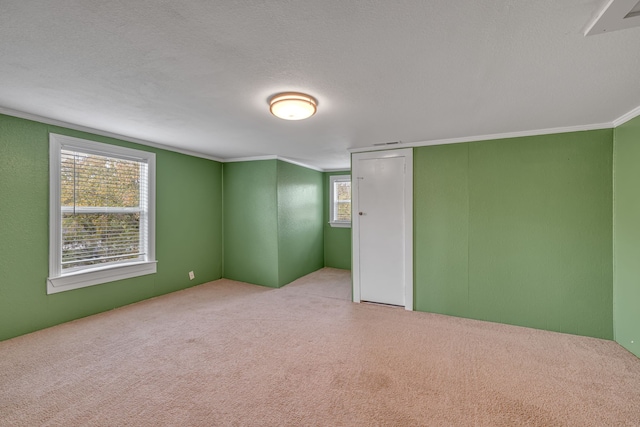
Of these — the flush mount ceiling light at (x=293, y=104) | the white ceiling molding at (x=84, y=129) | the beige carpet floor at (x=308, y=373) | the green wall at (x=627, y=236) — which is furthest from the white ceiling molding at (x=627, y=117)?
the white ceiling molding at (x=84, y=129)

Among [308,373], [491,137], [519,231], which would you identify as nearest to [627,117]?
[491,137]

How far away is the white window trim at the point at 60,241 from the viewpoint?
2.76 metres

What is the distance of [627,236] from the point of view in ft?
8.02

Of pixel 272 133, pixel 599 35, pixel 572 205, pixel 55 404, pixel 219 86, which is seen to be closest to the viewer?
pixel 599 35

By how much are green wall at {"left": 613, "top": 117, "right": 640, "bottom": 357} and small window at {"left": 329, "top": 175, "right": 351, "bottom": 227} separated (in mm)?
3899

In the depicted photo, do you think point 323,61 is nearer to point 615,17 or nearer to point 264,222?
point 615,17

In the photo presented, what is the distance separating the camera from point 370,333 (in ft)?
9.09

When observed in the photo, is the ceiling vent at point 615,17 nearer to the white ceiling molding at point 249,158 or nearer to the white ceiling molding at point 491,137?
the white ceiling molding at point 491,137

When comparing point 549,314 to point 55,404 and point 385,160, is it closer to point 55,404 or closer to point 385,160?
point 385,160

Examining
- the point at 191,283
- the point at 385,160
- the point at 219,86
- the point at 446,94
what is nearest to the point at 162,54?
the point at 219,86

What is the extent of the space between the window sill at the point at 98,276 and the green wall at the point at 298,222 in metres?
1.86

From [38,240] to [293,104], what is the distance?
9.48ft

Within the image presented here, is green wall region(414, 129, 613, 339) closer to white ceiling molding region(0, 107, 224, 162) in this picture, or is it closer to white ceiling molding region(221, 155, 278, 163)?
white ceiling molding region(221, 155, 278, 163)

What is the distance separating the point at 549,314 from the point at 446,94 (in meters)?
2.58
